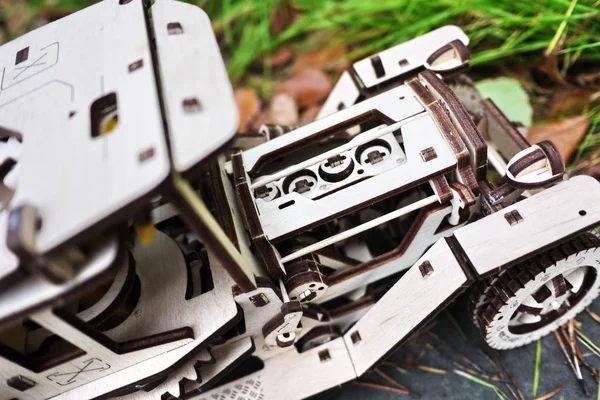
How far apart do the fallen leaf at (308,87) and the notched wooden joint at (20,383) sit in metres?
1.47

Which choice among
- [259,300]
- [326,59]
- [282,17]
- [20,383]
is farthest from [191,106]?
[282,17]

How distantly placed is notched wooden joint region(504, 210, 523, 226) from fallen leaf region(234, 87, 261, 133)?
1.24 metres

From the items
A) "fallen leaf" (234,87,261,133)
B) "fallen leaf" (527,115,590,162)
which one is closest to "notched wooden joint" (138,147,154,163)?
"fallen leaf" (234,87,261,133)

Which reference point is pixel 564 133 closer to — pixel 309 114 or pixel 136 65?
pixel 309 114

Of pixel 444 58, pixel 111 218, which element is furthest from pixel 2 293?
pixel 444 58

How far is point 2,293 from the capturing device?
41.4 inches

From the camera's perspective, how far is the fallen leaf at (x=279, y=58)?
98.6 inches

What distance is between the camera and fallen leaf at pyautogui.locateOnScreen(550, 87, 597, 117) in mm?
1955

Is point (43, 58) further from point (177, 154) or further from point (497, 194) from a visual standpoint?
point (497, 194)

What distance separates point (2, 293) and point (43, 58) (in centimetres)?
59

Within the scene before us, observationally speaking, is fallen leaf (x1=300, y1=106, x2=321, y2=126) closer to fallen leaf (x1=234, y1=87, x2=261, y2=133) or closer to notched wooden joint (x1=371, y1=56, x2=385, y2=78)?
fallen leaf (x1=234, y1=87, x2=261, y2=133)

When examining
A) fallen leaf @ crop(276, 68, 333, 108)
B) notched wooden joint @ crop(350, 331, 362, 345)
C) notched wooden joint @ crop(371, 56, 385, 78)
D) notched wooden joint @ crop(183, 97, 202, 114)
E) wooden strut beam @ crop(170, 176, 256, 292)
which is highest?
notched wooden joint @ crop(183, 97, 202, 114)

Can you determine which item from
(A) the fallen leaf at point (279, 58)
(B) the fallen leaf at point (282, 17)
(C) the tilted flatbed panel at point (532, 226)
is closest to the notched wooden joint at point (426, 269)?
(C) the tilted flatbed panel at point (532, 226)

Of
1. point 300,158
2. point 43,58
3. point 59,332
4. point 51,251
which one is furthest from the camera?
point 300,158
